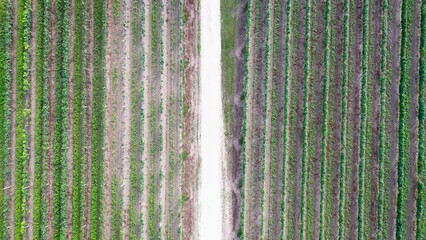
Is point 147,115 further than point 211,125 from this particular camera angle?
No

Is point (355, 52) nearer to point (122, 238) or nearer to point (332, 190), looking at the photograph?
point (332, 190)

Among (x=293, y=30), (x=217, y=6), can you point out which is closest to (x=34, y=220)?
(x=217, y=6)

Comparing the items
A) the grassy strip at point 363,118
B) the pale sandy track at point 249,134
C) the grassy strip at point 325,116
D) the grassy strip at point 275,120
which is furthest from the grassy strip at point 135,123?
the grassy strip at point 363,118

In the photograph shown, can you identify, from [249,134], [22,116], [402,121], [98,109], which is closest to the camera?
[22,116]

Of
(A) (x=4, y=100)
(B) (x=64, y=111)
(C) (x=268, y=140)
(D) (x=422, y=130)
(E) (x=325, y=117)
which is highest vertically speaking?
(A) (x=4, y=100)

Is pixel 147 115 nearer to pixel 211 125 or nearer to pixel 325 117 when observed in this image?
pixel 211 125

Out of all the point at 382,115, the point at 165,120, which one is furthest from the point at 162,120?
the point at 382,115
